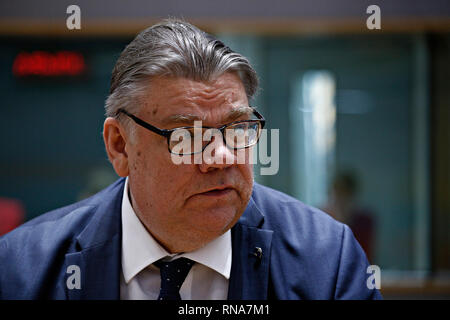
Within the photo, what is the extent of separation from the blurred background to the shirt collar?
2.07 meters

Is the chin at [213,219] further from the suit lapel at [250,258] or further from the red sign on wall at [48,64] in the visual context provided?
the red sign on wall at [48,64]

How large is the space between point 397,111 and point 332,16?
0.84 meters

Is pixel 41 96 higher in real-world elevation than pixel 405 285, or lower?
higher

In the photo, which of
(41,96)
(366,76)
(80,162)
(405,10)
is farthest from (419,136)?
(41,96)

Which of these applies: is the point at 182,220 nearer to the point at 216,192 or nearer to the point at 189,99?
the point at 216,192

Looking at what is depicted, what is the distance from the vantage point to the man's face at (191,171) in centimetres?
114

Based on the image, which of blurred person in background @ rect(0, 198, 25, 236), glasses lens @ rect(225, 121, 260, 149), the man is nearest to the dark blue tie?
the man

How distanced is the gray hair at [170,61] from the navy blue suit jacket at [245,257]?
1.14 feet

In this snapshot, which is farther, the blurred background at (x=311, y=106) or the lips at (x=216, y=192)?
the blurred background at (x=311, y=106)

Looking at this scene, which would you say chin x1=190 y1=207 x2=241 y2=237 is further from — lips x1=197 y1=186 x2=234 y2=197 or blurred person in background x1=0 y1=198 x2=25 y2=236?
blurred person in background x1=0 y1=198 x2=25 y2=236

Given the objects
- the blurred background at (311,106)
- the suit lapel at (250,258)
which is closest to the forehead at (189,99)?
the suit lapel at (250,258)

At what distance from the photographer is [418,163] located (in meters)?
3.60

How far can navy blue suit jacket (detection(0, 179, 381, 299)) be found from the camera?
126 centimetres

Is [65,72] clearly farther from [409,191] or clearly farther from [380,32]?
[409,191]
